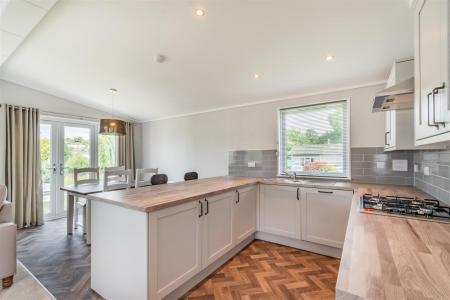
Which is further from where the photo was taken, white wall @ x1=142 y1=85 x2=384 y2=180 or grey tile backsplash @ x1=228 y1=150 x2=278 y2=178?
grey tile backsplash @ x1=228 y1=150 x2=278 y2=178

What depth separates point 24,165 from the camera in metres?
3.64

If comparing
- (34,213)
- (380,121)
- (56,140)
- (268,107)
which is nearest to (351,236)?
(380,121)

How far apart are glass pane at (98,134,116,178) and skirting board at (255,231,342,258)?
384cm

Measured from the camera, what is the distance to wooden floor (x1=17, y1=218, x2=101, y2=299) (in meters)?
1.94

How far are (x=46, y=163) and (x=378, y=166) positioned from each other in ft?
18.1

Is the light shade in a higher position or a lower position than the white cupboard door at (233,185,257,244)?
higher

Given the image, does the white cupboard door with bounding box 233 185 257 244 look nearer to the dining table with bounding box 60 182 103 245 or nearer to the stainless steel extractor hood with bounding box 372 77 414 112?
the stainless steel extractor hood with bounding box 372 77 414 112

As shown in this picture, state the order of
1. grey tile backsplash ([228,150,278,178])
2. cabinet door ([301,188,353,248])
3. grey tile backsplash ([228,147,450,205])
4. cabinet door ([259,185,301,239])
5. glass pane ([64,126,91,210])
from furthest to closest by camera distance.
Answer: glass pane ([64,126,91,210])
grey tile backsplash ([228,150,278,178])
cabinet door ([259,185,301,239])
cabinet door ([301,188,353,248])
grey tile backsplash ([228,147,450,205])

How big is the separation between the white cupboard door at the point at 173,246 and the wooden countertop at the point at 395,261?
1.19m

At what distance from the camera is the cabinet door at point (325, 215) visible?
2.40m

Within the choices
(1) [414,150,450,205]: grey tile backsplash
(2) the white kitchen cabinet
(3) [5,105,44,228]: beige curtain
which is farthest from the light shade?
(1) [414,150,450,205]: grey tile backsplash

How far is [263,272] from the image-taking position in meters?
2.19

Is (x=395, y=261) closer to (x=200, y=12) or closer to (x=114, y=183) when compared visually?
(x=200, y=12)

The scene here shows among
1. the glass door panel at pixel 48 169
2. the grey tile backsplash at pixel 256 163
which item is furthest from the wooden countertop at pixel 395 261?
the glass door panel at pixel 48 169
